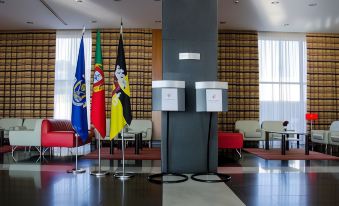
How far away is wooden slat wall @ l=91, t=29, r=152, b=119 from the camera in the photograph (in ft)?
34.9

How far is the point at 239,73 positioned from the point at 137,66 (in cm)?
366

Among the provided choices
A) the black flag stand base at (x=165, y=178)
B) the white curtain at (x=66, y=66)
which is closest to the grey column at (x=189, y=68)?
the black flag stand base at (x=165, y=178)

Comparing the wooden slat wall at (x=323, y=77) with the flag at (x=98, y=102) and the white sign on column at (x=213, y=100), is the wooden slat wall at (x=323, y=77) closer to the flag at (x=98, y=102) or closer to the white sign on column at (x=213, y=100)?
the white sign on column at (x=213, y=100)

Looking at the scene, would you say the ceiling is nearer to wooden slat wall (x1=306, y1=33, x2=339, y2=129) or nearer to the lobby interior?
the lobby interior

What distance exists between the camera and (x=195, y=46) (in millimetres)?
5141

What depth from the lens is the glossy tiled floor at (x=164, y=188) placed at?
360 cm

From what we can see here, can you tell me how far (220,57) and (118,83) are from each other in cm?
663

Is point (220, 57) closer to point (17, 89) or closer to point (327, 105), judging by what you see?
point (327, 105)

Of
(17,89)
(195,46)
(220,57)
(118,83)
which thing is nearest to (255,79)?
(220,57)

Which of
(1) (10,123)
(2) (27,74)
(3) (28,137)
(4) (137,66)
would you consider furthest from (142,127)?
(2) (27,74)

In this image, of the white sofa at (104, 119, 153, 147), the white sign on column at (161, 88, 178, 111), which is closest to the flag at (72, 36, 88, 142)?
the white sign on column at (161, 88, 178, 111)

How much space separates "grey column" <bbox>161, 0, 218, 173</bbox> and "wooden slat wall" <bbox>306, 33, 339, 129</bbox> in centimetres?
726

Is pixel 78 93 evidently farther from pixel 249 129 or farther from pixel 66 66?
pixel 249 129

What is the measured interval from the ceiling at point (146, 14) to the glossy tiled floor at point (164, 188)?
14.8 feet
